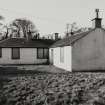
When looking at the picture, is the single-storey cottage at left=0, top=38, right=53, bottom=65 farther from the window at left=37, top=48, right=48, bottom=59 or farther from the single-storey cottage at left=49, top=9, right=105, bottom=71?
the single-storey cottage at left=49, top=9, right=105, bottom=71

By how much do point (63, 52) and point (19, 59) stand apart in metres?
8.99

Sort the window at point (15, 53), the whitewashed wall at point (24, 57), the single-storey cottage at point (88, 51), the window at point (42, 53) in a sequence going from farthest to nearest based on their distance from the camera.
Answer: the window at point (42, 53)
the window at point (15, 53)
the whitewashed wall at point (24, 57)
the single-storey cottage at point (88, 51)

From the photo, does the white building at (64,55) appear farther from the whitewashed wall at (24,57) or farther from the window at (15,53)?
the window at (15,53)

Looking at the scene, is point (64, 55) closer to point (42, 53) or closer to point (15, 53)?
point (42, 53)

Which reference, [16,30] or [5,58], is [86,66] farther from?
[16,30]

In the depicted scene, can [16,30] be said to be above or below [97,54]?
above

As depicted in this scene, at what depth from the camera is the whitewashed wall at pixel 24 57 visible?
1040 inches

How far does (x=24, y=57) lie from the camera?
2670cm

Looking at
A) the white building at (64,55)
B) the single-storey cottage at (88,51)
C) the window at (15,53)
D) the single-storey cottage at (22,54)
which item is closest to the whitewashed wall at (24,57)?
the single-storey cottage at (22,54)

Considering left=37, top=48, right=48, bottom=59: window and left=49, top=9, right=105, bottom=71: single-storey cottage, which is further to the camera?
left=37, top=48, right=48, bottom=59: window

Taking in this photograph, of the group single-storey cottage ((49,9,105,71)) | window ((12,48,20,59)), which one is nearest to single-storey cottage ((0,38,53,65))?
window ((12,48,20,59))

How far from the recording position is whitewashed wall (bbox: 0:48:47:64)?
26406mm

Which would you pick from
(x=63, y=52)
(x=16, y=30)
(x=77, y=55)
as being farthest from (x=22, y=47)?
(x=16, y=30)

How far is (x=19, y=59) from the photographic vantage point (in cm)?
2656
